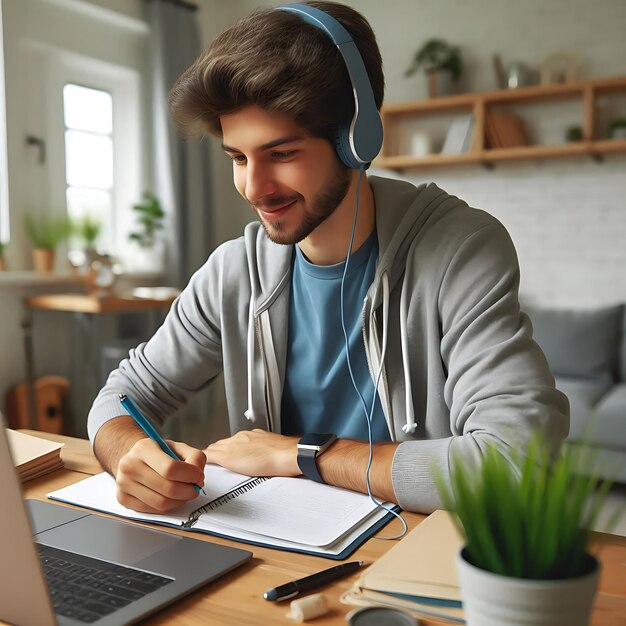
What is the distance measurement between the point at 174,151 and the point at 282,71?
315cm

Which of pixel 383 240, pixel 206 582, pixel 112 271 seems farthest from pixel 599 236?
pixel 206 582

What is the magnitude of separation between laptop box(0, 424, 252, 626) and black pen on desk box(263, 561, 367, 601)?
0.24ft

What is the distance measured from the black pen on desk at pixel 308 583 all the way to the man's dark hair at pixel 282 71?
2.32 feet

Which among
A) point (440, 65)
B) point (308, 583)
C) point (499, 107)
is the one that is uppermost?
point (440, 65)

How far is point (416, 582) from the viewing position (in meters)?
0.63

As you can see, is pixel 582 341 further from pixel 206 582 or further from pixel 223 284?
pixel 206 582

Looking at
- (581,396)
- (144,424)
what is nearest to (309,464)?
(144,424)

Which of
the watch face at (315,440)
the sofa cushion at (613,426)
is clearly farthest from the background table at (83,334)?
the watch face at (315,440)

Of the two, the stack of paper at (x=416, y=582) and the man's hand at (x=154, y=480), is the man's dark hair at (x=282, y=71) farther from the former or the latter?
the stack of paper at (x=416, y=582)

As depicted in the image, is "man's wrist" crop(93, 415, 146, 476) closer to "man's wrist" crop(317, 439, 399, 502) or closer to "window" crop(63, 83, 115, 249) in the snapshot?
"man's wrist" crop(317, 439, 399, 502)

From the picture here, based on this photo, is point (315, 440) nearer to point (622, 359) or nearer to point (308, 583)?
→ point (308, 583)

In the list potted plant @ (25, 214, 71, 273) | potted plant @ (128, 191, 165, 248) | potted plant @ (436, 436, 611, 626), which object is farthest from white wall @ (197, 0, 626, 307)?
potted plant @ (436, 436, 611, 626)

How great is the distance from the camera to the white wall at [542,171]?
3605 millimetres

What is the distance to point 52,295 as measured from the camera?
11.6ft
